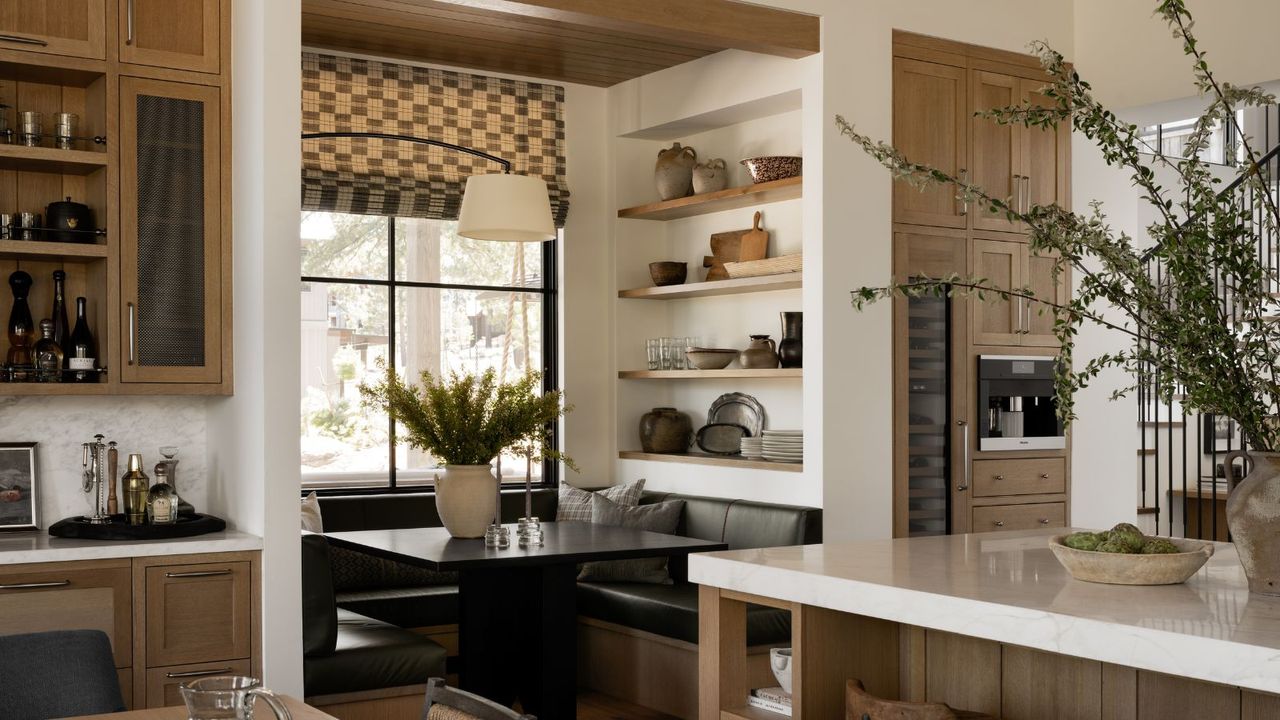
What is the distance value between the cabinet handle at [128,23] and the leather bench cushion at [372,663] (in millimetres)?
2041

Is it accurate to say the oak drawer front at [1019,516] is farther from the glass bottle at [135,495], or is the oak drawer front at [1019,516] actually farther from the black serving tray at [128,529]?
the glass bottle at [135,495]

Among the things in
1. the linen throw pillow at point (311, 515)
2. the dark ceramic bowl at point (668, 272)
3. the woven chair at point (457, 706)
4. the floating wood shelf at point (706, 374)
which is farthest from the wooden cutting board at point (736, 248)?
the woven chair at point (457, 706)

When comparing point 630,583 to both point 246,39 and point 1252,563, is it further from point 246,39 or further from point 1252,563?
point 1252,563

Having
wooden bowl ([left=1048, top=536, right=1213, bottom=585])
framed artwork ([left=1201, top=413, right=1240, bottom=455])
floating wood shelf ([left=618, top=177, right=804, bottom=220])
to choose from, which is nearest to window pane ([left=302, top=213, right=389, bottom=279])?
floating wood shelf ([left=618, top=177, right=804, bottom=220])

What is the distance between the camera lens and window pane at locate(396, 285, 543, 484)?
6.53 meters

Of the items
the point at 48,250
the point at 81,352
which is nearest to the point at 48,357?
the point at 81,352

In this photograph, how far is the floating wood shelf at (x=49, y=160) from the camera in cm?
400

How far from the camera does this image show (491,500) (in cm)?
476

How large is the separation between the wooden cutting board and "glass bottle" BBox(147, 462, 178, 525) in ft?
9.91

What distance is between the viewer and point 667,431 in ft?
21.6

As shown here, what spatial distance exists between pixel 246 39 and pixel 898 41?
9.15ft

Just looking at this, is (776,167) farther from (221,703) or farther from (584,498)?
(221,703)

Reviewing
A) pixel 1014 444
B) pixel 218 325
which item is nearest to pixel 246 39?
pixel 218 325

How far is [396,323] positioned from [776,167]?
2045 mm
